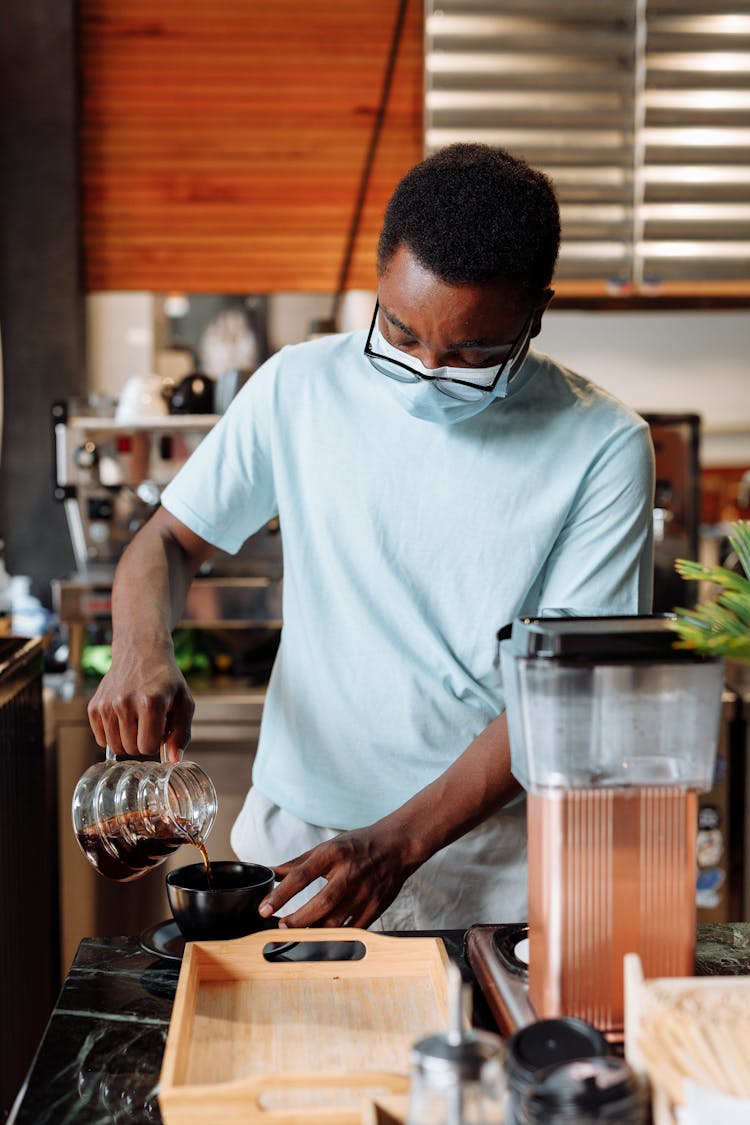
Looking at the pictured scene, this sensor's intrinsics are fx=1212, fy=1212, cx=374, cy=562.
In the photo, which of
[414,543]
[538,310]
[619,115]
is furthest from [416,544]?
[619,115]

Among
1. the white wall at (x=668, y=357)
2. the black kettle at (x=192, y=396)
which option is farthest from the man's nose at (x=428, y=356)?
the white wall at (x=668, y=357)

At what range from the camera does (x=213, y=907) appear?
1171 millimetres

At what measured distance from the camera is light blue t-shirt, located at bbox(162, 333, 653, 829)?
152cm

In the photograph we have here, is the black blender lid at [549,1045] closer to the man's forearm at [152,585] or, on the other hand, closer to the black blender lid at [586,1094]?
the black blender lid at [586,1094]

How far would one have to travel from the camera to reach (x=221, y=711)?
9.41ft

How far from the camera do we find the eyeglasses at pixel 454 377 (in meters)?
1.40

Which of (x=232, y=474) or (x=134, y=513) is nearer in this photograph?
(x=232, y=474)

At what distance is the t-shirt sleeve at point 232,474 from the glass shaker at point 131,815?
525 millimetres

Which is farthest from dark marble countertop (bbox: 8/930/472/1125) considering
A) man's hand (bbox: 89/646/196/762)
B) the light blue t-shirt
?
the light blue t-shirt

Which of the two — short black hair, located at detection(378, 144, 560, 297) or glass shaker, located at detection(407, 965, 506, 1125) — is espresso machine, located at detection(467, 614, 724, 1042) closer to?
glass shaker, located at detection(407, 965, 506, 1125)

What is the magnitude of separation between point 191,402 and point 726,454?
1.59 metres

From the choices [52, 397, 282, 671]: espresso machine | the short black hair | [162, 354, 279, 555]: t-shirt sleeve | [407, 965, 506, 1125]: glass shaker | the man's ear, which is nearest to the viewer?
[407, 965, 506, 1125]: glass shaker

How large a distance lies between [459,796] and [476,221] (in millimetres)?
651

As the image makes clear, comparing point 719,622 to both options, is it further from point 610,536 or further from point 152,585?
point 152,585
